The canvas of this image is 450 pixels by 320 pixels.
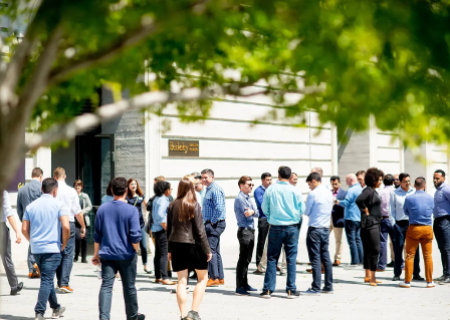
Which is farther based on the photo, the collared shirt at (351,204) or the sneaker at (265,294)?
the collared shirt at (351,204)

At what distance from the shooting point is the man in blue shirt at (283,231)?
10.2m

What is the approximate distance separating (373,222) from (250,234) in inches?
84.1

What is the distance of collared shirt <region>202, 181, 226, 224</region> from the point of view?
11242 mm

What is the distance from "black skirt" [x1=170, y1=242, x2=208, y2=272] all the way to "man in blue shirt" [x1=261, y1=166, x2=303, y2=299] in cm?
205

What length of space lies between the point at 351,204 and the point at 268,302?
4.56 meters

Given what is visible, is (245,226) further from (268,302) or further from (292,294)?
(268,302)

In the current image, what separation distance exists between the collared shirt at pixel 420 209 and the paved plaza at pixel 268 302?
43.5 inches

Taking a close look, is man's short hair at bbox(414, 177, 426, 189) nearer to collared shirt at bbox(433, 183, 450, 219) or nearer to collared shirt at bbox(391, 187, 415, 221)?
collared shirt at bbox(433, 183, 450, 219)

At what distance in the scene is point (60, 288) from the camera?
10.7 metres

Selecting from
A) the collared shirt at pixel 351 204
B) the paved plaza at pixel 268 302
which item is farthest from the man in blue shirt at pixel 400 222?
the collared shirt at pixel 351 204

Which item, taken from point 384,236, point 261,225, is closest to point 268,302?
point 261,225

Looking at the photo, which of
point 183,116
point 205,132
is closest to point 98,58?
point 183,116

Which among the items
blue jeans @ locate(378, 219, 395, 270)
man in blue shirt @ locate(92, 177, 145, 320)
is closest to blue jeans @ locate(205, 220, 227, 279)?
blue jeans @ locate(378, 219, 395, 270)

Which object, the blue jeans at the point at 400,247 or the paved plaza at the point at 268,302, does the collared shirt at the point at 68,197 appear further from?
the blue jeans at the point at 400,247
